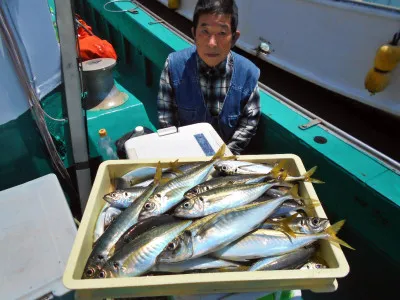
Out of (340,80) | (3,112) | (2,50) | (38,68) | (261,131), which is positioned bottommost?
(340,80)

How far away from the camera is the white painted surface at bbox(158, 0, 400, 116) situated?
4.50 metres

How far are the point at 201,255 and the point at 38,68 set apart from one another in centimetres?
211

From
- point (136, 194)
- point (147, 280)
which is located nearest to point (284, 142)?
point (136, 194)

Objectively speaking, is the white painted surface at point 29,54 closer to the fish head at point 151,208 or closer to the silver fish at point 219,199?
the fish head at point 151,208

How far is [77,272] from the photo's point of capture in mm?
1121

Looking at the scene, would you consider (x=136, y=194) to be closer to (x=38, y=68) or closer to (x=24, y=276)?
(x=24, y=276)

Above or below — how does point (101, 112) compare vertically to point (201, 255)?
below

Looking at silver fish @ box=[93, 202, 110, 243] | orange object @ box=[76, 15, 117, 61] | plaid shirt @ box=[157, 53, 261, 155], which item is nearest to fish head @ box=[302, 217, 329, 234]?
silver fish @ box=[93, 202, 110, 243]

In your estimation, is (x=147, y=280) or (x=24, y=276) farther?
(x=24, y=276)

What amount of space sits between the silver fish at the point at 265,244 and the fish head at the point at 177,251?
5.3 inches

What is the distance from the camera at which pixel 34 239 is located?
1637 millimetres

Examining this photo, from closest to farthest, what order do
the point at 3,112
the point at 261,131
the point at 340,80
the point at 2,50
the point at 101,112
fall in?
the point at 2,50 < the point at 3,112 < the point at 261,131 < the point at 101,112 < the point at 340,80

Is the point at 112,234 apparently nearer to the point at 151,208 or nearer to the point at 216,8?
the point at 151,208

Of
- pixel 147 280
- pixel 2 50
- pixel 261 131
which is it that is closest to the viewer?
pixel 147 280
